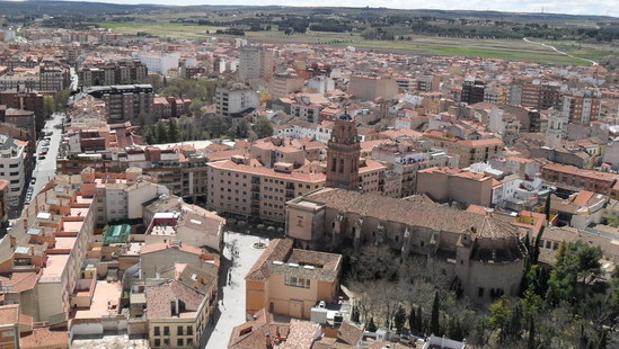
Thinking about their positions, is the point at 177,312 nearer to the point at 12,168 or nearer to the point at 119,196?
the point at 119,196

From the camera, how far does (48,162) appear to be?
52625 millimetres

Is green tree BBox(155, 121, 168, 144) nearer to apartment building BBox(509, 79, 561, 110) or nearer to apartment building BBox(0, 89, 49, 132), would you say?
apartment building BBox(0, 89, 49, 132)

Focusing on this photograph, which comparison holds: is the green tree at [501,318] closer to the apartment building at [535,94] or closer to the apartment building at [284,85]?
the apartment building at [284,85]

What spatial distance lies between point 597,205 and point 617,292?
1376 centimetres

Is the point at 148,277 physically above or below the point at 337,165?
below

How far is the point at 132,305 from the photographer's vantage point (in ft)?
91.1

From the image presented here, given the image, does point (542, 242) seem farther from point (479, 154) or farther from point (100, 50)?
point (100, 50)

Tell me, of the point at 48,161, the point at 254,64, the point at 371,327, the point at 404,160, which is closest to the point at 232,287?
the point at 371,327

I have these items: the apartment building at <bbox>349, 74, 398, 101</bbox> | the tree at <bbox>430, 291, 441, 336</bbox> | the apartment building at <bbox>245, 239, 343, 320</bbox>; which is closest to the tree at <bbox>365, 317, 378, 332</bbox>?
the tree at <bbox>430, 291, 441, 336</bbox>

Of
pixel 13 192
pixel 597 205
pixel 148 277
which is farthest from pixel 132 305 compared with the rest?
pixel 597 205

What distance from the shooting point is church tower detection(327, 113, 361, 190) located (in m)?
38.5

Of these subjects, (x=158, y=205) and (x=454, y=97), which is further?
(x=454, y=97)

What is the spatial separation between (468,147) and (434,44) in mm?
112143

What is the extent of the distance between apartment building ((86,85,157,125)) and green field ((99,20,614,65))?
3222 inches
